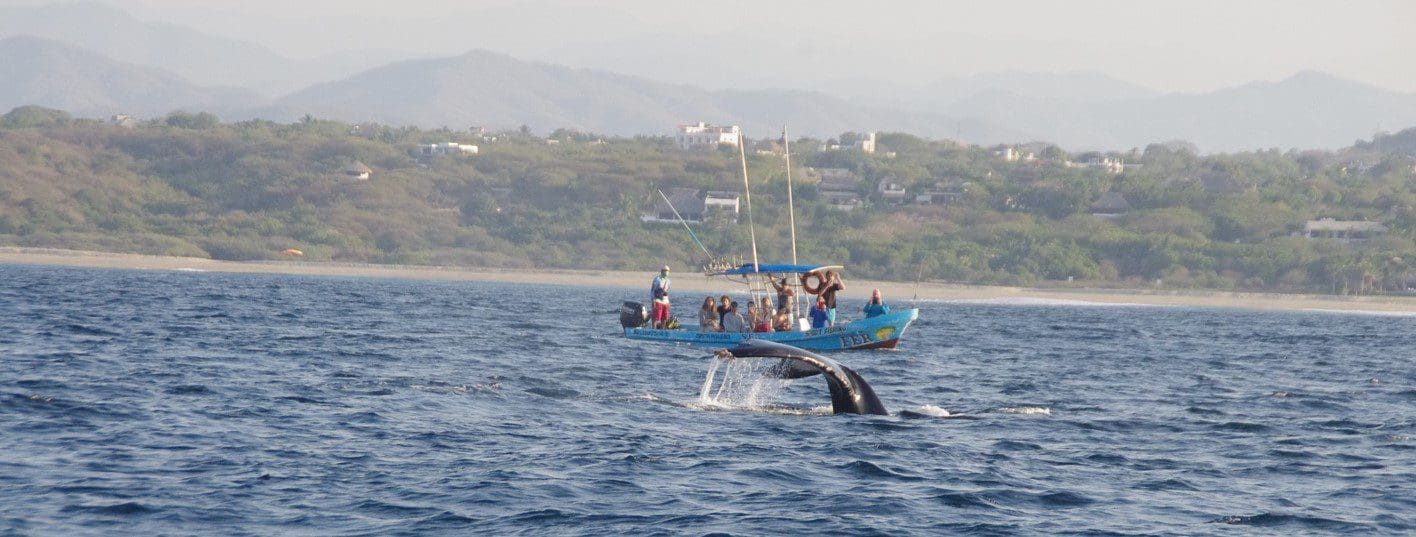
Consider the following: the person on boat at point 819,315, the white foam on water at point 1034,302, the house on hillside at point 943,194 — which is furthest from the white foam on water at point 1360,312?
the person on boat at point 819,315

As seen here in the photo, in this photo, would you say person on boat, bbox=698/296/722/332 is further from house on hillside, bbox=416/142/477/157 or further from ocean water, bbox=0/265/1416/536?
house on hillside, bbox=416/142/477/157

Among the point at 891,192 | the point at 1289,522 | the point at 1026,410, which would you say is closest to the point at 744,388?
the point at 1026,410

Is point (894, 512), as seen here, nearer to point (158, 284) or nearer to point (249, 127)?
point (158, 284)

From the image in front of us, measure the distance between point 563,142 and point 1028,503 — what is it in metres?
183

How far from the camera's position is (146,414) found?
24234 millimetres

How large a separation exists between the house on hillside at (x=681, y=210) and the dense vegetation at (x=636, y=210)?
138 cm

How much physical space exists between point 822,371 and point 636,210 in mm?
113505

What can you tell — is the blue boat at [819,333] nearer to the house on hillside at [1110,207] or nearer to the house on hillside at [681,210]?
the house on hillside at [681,210]

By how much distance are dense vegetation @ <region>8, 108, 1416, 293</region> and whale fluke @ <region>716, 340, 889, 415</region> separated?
78.8 meters

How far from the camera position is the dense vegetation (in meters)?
118

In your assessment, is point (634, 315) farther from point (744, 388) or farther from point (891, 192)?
point (891, 192)

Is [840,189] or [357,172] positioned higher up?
[357,172]

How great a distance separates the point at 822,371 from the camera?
24500mm

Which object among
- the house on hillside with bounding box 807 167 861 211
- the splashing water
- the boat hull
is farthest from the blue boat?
the house on hillside with bounding box 807 167 861 211
